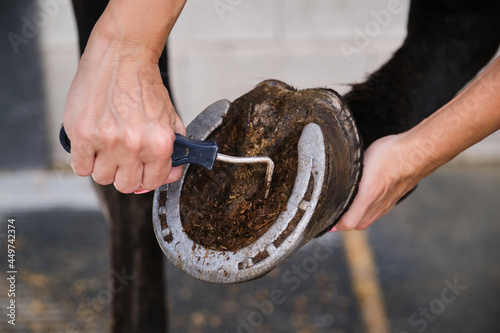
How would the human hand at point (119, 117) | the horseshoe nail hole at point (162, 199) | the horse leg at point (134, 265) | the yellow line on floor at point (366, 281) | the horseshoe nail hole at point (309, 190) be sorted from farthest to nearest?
the yellow line on floor at point (366, 281) → the horse leg at point (134, 265) → the horseshoe nail hole at point (162, 199) → the horseshoe nail hole at point (309, 190) → the human hand at point (119, 117)

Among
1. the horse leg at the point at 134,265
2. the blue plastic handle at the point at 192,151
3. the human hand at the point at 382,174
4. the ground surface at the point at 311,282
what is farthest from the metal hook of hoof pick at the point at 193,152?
the ground surface at the point at 311,282

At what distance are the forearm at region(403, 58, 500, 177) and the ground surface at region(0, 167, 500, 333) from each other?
99cm

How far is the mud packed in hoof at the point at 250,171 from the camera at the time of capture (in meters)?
0.86

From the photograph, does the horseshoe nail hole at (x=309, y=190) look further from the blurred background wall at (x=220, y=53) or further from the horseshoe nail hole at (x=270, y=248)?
the blurred background wall at (x=220, y=53)

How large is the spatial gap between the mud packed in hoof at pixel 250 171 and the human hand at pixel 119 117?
0.17m

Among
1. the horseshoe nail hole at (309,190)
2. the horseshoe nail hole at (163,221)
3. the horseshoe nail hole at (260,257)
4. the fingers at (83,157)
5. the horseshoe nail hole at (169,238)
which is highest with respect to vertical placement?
the fingers at (83,157)

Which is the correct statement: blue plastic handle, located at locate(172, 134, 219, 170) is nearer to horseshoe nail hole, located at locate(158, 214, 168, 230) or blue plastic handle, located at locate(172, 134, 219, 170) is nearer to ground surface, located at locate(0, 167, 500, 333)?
horseshoe nail hole, located at locate(158, 214, 168, 230)

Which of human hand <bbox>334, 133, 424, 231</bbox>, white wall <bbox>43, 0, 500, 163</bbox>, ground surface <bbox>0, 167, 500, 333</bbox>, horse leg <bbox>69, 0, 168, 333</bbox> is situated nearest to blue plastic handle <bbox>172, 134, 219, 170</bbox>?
human hand <bbox>334, 133, 424, 231</bbox>

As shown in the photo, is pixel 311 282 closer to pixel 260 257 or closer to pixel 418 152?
pixel 418 152

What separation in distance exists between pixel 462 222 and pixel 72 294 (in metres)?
1.52

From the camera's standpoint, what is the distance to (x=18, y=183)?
8.40 feet

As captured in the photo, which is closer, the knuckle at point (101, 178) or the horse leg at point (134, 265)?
the knuckle at point (101, 178)

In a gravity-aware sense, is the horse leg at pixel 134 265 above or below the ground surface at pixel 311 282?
above

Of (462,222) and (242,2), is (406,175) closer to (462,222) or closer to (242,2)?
(462,222)
